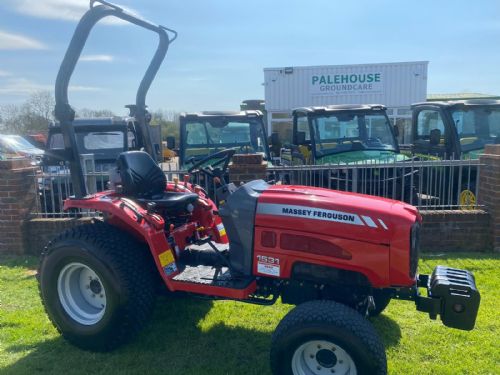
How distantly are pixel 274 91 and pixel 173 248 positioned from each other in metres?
14.5

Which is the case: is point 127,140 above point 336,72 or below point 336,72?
below

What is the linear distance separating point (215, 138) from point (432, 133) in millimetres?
3544

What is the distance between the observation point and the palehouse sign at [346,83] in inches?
666

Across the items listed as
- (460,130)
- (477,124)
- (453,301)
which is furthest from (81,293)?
(477,124)

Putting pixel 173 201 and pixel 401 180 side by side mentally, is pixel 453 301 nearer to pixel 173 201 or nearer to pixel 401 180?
pixel 173 201

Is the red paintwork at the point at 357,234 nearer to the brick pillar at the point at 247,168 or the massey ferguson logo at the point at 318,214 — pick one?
the massey ferguson logo at the point at 318,214

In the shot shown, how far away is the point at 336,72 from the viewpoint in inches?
664

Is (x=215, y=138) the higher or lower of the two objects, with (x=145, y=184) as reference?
higher

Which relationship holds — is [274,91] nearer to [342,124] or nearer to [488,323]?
[342,124]

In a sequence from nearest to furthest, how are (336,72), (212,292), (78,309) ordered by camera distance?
(212,292)
(78,309)
(336,72)

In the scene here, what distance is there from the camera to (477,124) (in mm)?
6930

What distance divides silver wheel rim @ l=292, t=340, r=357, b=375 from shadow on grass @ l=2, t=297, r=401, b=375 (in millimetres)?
441

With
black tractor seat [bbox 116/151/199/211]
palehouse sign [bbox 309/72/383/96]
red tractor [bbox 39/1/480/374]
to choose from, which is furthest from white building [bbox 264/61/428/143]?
black tractor seat [bbox 116/151/199/211]

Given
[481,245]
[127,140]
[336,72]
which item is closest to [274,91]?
[336,72]
